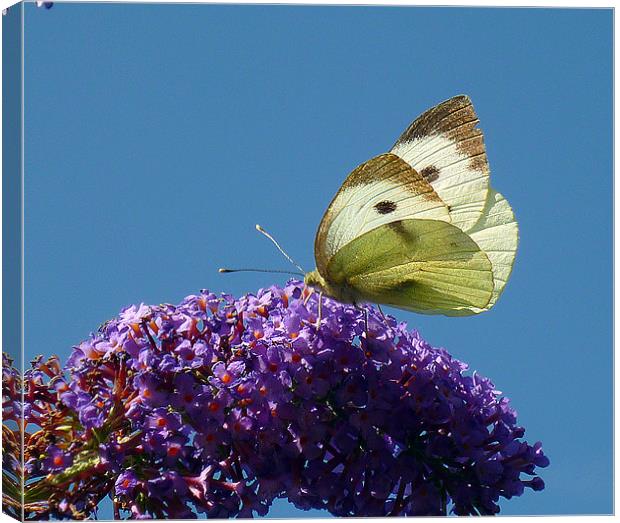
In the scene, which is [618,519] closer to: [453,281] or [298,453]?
[453,281]

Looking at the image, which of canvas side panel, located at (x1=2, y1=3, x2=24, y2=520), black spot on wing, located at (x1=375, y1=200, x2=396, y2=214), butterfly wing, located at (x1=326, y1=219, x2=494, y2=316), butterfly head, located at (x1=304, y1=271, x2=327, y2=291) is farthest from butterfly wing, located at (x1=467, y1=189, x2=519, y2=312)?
canvas side panel, located at (x1=2, y1=3, x2=24, y2=520)

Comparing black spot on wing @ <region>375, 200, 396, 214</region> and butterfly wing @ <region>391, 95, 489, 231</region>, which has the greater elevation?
butterfly wing @ <region>391, 95, 489, 231</region>

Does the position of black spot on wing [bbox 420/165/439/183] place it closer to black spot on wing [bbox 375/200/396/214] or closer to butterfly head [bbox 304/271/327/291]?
black spot on wing [bbox 375/200/396/214]

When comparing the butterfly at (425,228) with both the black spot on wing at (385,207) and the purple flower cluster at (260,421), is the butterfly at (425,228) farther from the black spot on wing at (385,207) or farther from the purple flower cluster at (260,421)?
the purple flower cluster at (260,421)

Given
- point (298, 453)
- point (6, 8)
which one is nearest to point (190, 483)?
Answer: point (298, 453)

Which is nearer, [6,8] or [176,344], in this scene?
[176,344]

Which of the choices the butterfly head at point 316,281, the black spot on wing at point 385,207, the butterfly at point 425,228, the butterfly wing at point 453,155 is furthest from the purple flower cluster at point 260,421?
the butterfly wing at point 453,155
